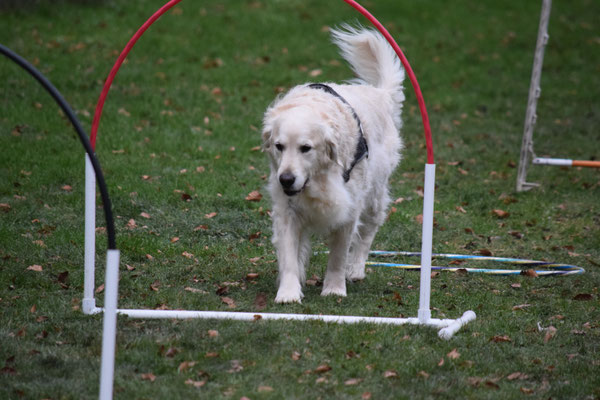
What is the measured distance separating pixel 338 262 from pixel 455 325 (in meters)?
1.10

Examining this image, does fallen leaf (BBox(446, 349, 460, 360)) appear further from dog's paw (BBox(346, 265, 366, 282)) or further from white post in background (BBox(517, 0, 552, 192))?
white post in background (BBox(517, 0, 552, 192))

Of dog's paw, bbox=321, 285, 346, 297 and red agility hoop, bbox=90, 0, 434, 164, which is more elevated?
red agility hoop, bbox=90, 0, 434, 164

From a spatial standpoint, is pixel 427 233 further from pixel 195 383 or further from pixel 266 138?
pixel 195 383

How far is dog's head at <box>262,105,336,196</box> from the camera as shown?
5203 millimetres

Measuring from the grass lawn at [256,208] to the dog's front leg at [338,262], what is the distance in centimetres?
12

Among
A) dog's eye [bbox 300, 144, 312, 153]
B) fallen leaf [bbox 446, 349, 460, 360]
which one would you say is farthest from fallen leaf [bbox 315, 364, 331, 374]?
dog's eye [bbox 300, 144, 312, 153]

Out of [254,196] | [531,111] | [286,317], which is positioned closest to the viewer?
[286,317]

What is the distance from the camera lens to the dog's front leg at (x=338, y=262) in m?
5.78

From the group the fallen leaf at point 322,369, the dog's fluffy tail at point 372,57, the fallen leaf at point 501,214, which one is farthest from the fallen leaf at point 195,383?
the fallen leaf at point 501,214

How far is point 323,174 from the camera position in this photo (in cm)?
548

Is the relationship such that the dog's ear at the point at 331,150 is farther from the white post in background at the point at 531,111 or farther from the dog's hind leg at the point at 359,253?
the white post in background at the point at 531,111

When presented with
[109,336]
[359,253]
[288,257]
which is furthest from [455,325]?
[109,336]

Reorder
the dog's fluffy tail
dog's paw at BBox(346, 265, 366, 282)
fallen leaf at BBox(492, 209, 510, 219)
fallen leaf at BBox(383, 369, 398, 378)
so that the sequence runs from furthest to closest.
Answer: fallen leaf at BBox(492, 209, 510, 219), the dog's fluffy tail, dog's paw at BBox(346, 265, 366, 282), fallen leaf at BBox(383, 369, 398, 378)

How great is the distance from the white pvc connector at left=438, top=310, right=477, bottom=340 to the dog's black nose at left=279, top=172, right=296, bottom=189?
1390 millimetres
